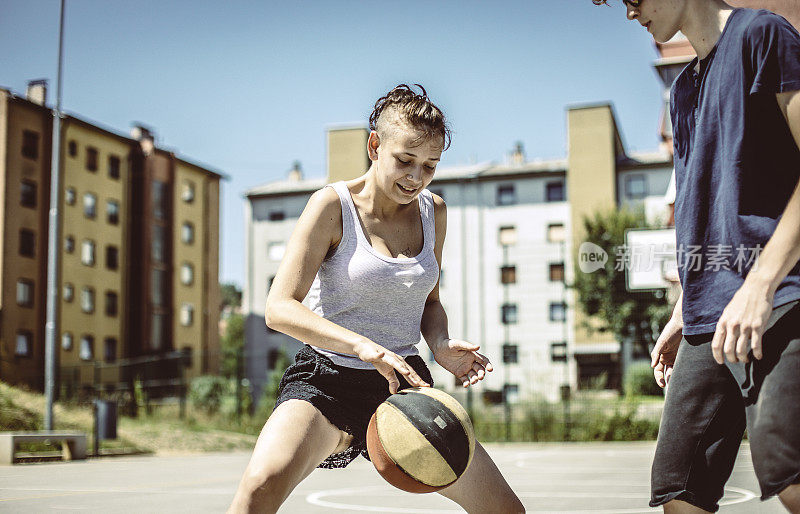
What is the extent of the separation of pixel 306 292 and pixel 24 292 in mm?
42316

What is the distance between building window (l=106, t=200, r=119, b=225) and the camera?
49.8 m

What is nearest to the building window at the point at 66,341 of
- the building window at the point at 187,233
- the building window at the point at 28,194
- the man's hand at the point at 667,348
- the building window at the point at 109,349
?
the building window at the point at 109,349

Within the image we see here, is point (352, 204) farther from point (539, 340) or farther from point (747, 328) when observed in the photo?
point (539, 340)

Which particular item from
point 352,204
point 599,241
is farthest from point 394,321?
point 599,241

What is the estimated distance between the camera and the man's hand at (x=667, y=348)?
10.0 feet

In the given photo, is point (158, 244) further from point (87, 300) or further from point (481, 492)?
point (481, 492)

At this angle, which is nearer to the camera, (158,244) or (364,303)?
(364,303)

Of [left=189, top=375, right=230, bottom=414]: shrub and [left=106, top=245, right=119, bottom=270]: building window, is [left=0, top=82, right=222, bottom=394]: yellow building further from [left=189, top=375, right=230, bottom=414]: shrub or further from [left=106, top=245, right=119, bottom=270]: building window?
[left=189, top=375, right=230, bottom=414]: shrub

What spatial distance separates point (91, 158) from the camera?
48.8m

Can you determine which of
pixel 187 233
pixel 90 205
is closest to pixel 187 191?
pixel 187 233

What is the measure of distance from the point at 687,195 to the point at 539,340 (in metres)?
40.0

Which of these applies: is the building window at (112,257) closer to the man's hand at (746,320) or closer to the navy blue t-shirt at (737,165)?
the navy blue t-shirt at (737,165)

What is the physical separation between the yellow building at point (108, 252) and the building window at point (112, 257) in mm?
55

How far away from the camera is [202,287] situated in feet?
185
